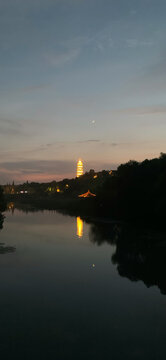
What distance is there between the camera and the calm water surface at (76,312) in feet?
60.3

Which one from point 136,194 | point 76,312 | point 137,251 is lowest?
point 76,312

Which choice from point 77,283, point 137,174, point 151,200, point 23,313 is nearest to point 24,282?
point 77,283

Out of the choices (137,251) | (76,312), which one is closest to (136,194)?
(137,251)

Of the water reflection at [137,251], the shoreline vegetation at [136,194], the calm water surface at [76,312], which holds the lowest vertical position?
the calm water surface at [76,312]

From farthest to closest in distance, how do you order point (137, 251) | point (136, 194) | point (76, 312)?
point (136, 194) → point (137, 251) → point (76, 312)

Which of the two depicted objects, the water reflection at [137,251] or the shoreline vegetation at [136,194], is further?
the shoreline vegetation at [136,194]

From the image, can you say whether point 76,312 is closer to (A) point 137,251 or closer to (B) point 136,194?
(A) point 137,251

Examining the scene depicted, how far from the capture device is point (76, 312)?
926 inches

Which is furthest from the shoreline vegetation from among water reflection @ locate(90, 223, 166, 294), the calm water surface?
the calm water surface

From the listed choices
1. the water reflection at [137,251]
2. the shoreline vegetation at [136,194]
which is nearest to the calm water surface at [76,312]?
the water reflection at [137,251]

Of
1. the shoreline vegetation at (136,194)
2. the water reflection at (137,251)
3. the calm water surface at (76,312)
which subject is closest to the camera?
the calm water surface at (76,312)

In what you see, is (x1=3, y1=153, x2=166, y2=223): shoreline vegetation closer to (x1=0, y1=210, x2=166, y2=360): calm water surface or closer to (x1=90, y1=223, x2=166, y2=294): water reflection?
(x1=90, y1=223, x2=166, y2=294): water reflection

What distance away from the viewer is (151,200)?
68812 millimetres

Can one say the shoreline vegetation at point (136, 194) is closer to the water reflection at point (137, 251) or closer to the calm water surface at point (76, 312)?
the water reflection at point (137, 251)
